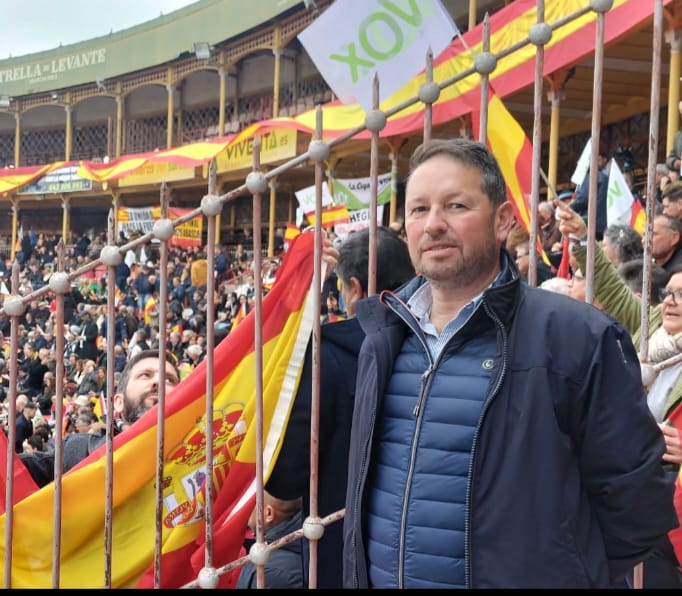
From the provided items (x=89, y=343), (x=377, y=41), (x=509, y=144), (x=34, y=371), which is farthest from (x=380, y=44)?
(x=89, y=343)

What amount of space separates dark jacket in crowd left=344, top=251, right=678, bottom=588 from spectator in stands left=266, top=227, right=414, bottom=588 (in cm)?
51

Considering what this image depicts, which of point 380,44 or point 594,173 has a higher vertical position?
point 380,44

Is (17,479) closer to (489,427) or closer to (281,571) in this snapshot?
(281,571)

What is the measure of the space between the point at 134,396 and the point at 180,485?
0.68m

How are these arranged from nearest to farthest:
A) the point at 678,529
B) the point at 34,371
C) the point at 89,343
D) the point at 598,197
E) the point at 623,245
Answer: the point at 678,529 → the point at 623,245 → the point at 598,197 → the point at 34,371 → the point at 89,343

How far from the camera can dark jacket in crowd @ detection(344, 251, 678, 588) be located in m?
1.46

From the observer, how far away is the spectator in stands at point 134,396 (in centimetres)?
264

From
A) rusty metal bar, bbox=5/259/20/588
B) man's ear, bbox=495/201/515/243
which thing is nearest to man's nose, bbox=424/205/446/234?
man's ear, bbox=495/201/515/243

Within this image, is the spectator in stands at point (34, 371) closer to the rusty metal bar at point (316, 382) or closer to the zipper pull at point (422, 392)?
the rusty metal bar at point (316, 382)

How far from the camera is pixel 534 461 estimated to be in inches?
58.0

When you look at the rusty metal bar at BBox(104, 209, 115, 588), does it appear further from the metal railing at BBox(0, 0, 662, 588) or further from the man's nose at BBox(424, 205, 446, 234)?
the man's nose at BBox(424, 205, 446, 234)

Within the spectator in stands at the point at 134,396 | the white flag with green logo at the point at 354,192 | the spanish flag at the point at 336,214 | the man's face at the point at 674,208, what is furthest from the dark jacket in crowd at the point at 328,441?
the white flag with green logo at the point at 354,192

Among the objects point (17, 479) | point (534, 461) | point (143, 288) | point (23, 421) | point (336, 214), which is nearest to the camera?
point (534, 461)

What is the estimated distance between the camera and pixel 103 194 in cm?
2598
